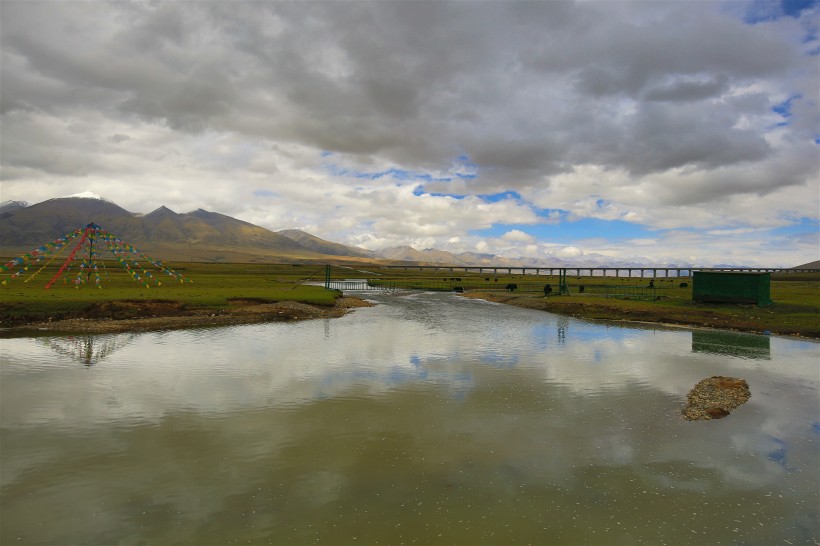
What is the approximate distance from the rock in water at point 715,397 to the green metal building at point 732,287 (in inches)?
1368

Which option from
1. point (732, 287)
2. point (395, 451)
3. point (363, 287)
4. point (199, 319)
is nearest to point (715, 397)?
point (395, 451)

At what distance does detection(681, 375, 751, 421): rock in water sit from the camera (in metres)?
19.8

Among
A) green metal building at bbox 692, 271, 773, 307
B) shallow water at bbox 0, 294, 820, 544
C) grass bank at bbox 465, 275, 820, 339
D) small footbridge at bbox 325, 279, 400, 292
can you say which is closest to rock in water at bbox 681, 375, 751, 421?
shallow water at bbox 0, 294, 820, 544

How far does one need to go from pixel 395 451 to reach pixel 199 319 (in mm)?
38253

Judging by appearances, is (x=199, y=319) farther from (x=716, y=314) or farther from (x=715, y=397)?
(x=716, y=314)

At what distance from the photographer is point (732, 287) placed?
5509 centimetres

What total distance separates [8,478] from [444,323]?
4075 cm

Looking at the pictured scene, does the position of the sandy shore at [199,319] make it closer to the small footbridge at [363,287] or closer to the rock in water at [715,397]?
the rock in water at [715,397]

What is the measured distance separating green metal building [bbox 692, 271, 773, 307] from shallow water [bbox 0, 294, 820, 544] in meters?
27.4

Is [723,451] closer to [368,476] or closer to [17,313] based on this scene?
[368,476]

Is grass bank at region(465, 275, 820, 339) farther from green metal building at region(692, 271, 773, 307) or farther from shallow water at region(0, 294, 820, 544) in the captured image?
shallow water at region(0, 294, 820, 544)

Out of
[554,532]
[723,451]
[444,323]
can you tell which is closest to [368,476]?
[554,532]

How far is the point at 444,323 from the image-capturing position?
50.4m

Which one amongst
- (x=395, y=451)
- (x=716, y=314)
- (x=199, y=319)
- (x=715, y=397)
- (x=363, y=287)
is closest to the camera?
(x=395, y=451)
